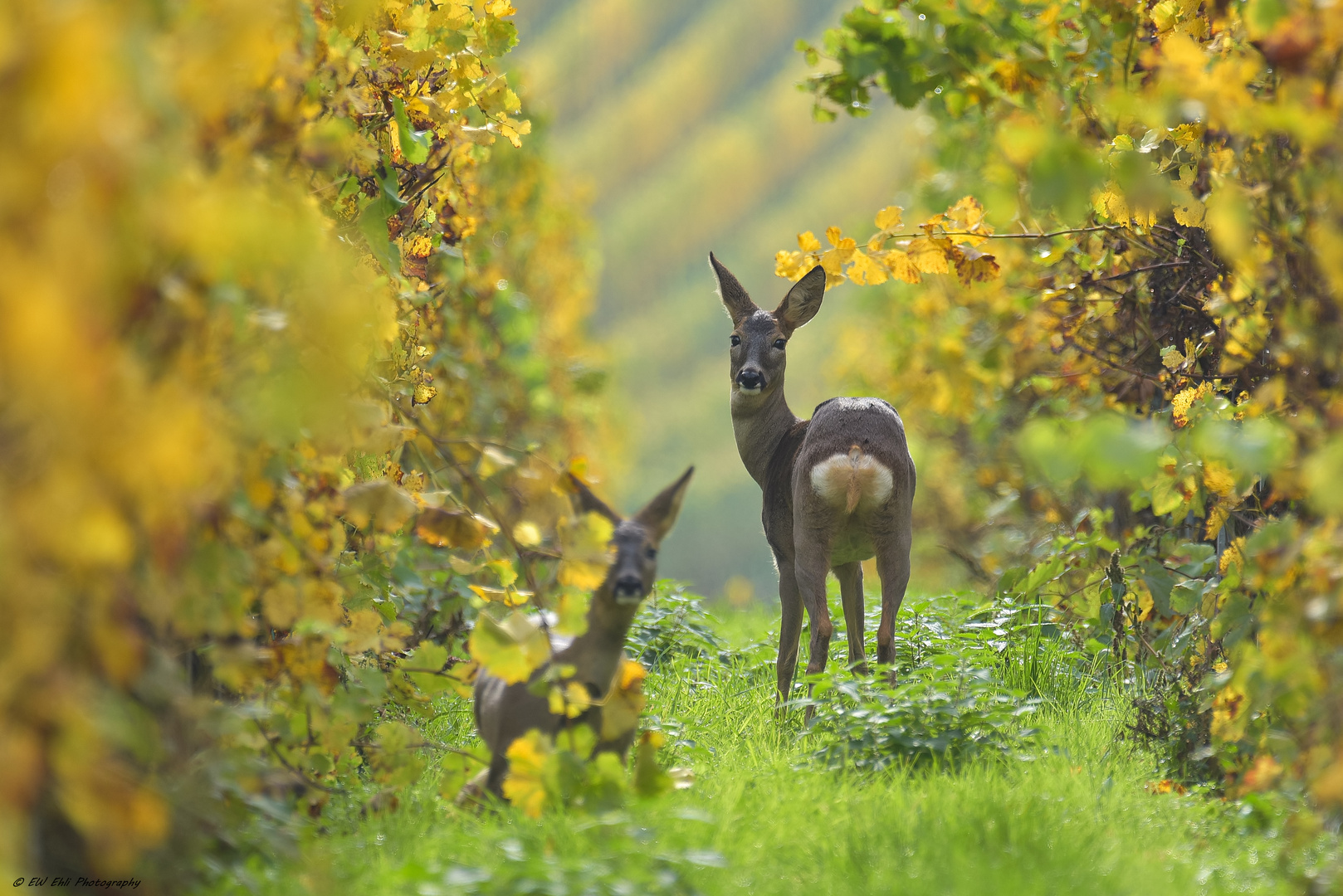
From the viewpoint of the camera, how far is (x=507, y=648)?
11.5 ft

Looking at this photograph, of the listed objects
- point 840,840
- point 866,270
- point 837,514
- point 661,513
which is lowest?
point 840,840

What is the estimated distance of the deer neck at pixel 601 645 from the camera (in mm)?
4094

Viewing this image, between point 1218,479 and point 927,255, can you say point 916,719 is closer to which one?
point 1218,479

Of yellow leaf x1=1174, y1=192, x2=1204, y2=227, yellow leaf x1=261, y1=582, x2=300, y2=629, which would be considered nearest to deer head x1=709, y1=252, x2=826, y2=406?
yellow leaf x1=1174, y1=192, x2=1204, y2=227

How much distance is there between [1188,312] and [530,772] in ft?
13.9

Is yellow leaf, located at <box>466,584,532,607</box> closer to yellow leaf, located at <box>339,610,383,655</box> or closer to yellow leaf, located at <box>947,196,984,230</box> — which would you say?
yellow leaf, located at <box>339,610,383,655</box>

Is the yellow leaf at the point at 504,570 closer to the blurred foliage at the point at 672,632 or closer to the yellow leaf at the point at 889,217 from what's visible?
the yellow leaf at the point at 889,217

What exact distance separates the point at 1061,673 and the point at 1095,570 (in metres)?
0.55

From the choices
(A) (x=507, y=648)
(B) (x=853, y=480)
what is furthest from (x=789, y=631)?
(A) (x=507, y=648)

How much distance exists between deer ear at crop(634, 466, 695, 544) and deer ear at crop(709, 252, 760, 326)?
3160 mm

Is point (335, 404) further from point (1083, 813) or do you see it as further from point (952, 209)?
point (952, 209)

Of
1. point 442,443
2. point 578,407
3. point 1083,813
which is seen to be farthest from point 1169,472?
point 578,407

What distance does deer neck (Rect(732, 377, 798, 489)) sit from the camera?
6953 mm

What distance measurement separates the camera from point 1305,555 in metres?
3.23
